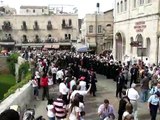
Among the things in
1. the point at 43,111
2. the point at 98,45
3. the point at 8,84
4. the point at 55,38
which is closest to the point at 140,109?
the point at 43,111

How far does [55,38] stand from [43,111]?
169 ft

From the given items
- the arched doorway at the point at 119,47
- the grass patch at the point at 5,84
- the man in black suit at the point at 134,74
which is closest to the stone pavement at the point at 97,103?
the man in black suit at the point at 134,74

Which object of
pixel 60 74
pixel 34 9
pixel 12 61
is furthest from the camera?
pixel 34 9

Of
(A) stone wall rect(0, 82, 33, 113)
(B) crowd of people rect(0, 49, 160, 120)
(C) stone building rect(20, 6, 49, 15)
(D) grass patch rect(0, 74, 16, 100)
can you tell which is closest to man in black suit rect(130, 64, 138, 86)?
(B) crowd of people rect(0, 49, 160, 120)

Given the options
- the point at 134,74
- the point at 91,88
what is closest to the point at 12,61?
the point at 134,74

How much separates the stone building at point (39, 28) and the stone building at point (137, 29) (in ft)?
89.1

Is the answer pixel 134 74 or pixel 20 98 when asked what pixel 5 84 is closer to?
pixel 134 74

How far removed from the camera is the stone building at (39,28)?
66062mm

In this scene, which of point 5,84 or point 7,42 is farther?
point 7,42

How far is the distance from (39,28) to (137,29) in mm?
37938

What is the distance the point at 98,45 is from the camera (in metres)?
58.4

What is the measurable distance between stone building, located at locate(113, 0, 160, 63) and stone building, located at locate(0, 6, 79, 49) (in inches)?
1069

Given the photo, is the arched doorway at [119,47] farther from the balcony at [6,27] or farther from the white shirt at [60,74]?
the balcony at [6,27]

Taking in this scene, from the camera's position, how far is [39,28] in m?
67.1
